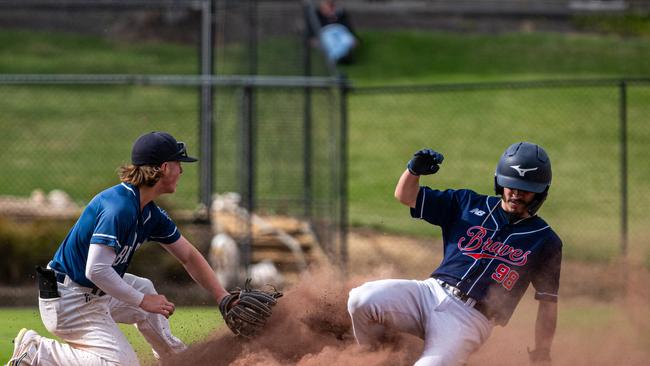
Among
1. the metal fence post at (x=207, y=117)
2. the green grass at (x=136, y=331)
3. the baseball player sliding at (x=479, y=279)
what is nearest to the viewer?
the baseball player sliding at (x=479, y=279)

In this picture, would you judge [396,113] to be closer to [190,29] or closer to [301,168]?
[190,29]

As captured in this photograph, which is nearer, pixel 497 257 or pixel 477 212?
pixel 497 257

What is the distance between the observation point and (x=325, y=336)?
249 inches

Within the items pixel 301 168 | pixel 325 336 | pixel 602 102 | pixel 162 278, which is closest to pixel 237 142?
pixel 301 168

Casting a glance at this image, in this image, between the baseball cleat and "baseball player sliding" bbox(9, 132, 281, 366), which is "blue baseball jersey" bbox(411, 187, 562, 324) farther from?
the baseball cleat

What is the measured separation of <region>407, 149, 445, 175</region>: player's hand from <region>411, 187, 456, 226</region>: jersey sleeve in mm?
271

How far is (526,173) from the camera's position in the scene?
6016 mm

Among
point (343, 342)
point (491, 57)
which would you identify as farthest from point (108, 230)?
point (491, 57)

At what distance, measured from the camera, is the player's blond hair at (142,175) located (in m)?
5.94

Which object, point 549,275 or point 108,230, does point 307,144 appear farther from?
point 108,230

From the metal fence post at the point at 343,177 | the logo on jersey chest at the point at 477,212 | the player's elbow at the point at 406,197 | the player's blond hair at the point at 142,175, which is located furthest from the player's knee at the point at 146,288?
the metal fence post at the point at 343,177

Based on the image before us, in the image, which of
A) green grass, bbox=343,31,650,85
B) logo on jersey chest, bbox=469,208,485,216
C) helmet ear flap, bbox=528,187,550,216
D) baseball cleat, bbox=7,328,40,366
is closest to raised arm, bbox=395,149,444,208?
Answer: logo on jersey chest, bbox=469,208,485,216

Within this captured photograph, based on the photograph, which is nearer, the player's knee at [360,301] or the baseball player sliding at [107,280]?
the baseball player sliding at [107,280]

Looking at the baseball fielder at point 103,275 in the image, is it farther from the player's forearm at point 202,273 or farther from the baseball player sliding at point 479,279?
the baseball player sliding at point 479,279
